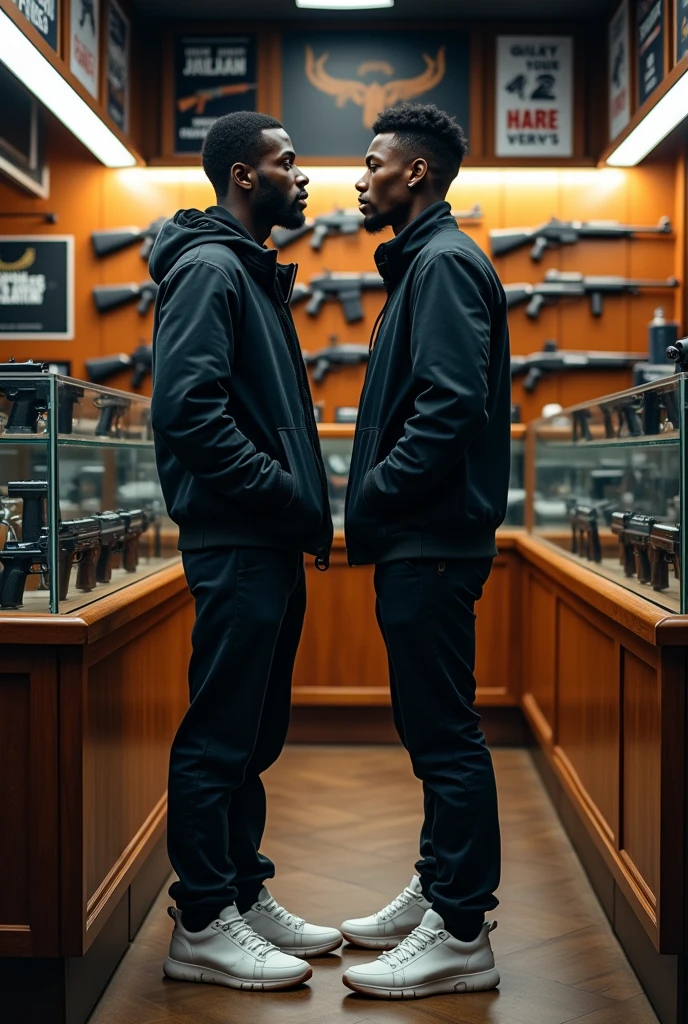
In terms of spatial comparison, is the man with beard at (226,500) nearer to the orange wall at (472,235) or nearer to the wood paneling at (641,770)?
the wood paneling at (641,770)

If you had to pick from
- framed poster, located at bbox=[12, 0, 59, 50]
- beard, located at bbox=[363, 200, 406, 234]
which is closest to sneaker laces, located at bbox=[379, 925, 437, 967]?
beard, located at bbox=[363, 200, 406, 234]

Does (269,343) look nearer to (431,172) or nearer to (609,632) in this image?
(431,172)

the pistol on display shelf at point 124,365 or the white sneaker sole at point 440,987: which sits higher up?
the pistol on display shelf at point 124,365

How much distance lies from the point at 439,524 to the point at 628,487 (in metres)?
0.80

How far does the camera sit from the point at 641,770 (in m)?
2.33

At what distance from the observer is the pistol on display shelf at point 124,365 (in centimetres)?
563

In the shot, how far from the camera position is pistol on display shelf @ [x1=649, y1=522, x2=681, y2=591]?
2.19 m

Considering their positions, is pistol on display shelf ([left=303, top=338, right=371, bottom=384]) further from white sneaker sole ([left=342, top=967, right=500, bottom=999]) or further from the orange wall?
white sneaker sole ([left=342, top=967, right=500, bottom=999])

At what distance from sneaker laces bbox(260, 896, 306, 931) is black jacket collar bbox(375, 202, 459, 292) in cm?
141

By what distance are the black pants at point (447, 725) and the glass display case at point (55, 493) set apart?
637mm

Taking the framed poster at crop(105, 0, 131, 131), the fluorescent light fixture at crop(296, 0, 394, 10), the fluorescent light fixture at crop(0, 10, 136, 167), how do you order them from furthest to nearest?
the framed poster at crop(105, 0, 131, 131), the fluorescent light fixture at crop(296, 0, 394, 10), the fluorescent light fixture at crop(0, 10, 136, 167)

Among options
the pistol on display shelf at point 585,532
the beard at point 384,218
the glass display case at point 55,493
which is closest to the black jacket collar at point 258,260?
the beard at point 384,218

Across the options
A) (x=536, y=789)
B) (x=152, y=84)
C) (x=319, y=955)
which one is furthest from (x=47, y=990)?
(x=152, y=84)

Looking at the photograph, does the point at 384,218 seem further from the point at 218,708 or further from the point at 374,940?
the point at 374,940
